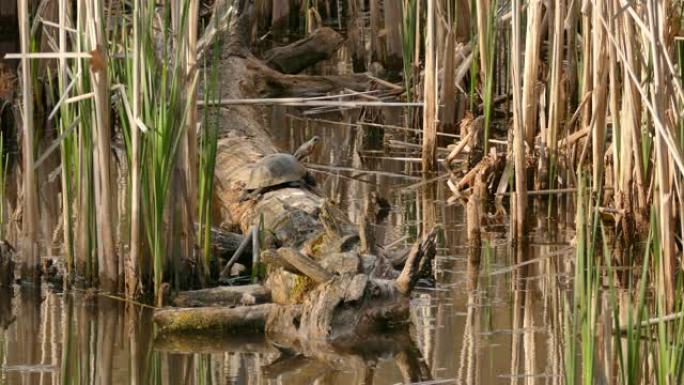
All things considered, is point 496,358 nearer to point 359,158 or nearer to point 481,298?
point 481,298

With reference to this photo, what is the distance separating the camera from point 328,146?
858 cm

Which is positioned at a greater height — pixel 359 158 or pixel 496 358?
pixel 359 158

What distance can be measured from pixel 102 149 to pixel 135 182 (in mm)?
182

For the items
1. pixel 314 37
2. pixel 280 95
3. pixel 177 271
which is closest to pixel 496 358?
pixel 177 271

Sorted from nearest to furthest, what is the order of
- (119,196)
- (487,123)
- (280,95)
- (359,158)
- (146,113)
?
(146,113) < (119,196) < (487,123) < (359,158) < (280,95)

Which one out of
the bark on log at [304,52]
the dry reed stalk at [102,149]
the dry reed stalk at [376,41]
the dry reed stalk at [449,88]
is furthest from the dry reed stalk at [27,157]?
the dry reed stalk at [376,41]

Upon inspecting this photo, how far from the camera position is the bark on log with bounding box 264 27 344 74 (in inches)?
409

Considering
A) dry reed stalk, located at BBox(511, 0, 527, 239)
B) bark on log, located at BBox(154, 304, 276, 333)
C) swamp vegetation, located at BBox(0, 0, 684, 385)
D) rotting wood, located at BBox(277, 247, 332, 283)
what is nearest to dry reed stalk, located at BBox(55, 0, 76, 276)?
swamp vegetation, located at BBox(0, 0, 684, 385)

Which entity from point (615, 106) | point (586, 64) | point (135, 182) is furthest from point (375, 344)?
point (586, 64)

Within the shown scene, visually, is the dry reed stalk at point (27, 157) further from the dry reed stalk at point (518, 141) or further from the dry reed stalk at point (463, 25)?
the dry reed stalk at point (463, 25)

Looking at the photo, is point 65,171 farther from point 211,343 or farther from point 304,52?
point 304,52

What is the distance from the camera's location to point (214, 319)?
16.3 ft

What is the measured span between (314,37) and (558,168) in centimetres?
400

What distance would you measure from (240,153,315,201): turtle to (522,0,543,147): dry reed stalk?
3.57ft
